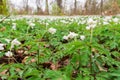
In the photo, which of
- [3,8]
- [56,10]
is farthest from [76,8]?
[3,8]

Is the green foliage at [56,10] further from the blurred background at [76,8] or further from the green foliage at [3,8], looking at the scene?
the green foliage at [3,8]

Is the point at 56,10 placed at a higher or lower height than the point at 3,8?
lower

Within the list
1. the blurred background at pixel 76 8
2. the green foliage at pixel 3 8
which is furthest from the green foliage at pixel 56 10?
the green foliage at pixel 3 8

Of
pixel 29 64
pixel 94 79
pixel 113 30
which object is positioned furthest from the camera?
pixel 113 30

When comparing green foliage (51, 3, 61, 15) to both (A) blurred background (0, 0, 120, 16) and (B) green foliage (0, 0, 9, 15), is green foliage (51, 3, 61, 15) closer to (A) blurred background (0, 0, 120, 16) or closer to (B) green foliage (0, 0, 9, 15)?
(A) blurred background (0, 0, 120, 16)

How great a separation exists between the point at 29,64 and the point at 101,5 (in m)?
24.6

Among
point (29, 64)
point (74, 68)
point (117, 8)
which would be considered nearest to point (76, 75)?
point (74, 68)

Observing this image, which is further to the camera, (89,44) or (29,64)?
(29,64)

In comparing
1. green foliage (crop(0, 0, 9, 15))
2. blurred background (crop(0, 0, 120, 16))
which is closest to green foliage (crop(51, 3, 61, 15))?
blurred background (crop(0, 0, 120, 16))

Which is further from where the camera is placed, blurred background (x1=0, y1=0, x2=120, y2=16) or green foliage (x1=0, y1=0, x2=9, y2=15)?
blurred background (x1=0, y1=0, x2=120, y2=16)

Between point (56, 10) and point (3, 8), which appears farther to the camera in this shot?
point (56, 10)

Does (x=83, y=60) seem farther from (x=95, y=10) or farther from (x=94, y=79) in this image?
(x=95, y=10)

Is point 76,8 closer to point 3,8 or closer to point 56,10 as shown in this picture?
point 56,10

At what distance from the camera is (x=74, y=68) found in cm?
227
